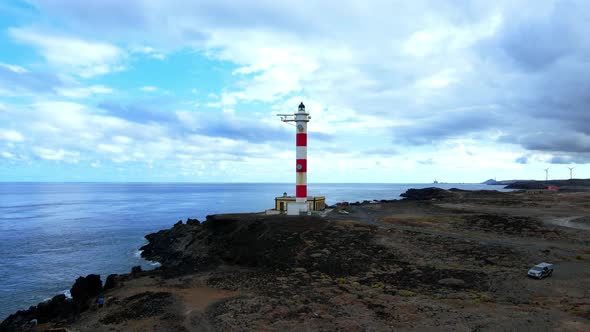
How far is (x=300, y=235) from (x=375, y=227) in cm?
926

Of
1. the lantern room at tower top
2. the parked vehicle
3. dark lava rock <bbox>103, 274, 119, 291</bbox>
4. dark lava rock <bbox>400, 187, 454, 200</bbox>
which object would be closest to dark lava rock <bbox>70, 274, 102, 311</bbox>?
dark lava rock <bbox>103, 274, 119, 291</bbox>

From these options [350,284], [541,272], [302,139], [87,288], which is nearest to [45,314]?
[87,288]

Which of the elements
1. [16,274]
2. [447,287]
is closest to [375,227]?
[447,287]

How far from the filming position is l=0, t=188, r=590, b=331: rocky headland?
20531 mm

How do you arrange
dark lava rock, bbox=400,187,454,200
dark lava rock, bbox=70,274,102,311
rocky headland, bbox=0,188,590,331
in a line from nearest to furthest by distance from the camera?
rocky headland, bbox=0,188,590,331, dark lava rock, bbox=70,274,102,311, dark lava rock, bbox=400,187,454,200

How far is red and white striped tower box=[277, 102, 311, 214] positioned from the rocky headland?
224 inches

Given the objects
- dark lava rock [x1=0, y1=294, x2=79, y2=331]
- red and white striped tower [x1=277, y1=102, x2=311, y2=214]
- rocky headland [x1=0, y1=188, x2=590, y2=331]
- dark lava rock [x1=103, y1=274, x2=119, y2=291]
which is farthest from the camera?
red and white striped tower [x1=277, y1=102, x2=311, y2=214]

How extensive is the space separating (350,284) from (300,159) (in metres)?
25.7

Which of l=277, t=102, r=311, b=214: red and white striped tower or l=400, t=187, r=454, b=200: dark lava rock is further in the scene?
l=400, t=187, r=454, b=200: dark lava rock

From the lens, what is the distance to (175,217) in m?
102

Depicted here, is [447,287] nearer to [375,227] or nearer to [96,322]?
[375,227]

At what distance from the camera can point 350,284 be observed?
87.7 ft

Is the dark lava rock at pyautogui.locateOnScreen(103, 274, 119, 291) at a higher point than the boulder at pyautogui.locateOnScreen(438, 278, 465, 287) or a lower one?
lower

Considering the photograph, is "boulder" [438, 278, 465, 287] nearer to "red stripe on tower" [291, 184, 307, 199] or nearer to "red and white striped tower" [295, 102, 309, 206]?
"red and white striped tower" [295, 102, 309, 206]
